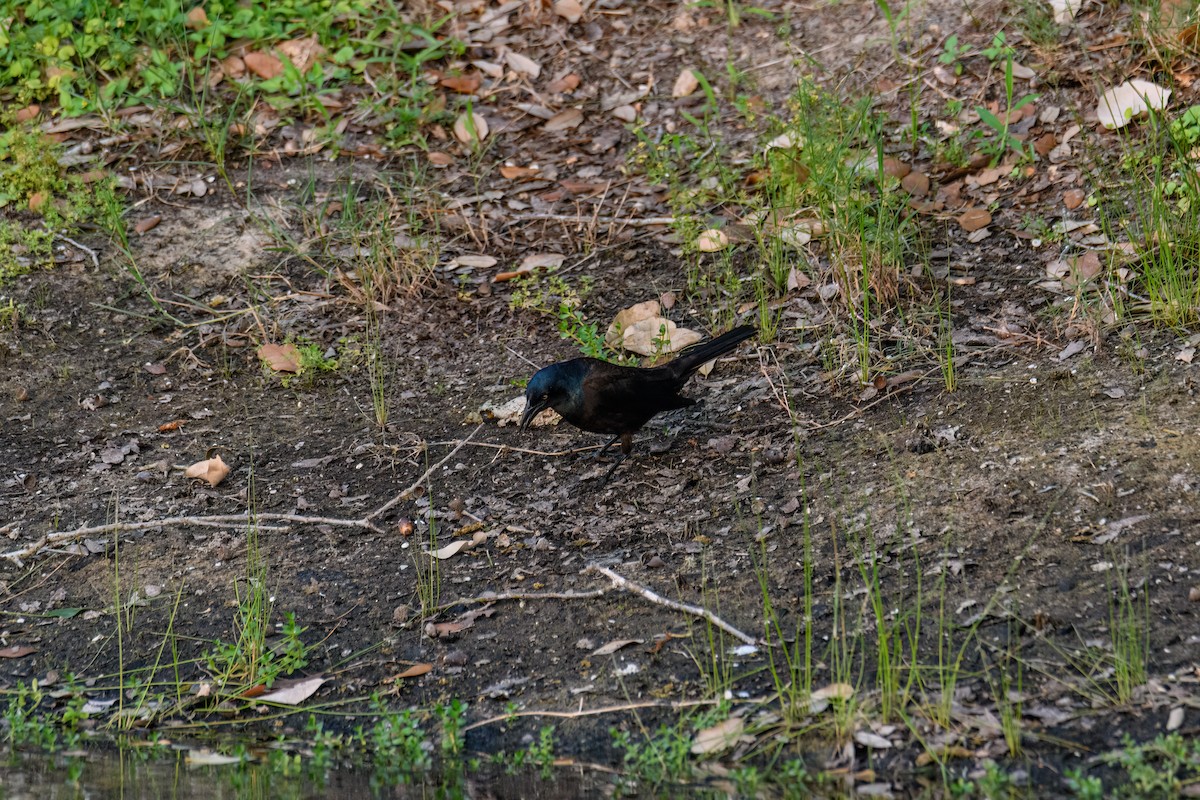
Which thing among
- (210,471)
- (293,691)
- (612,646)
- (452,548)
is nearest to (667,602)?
(612,646)

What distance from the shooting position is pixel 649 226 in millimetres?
6609

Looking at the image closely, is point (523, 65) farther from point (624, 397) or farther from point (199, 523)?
point (199, 523)

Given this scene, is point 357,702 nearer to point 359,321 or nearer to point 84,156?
point 359,321

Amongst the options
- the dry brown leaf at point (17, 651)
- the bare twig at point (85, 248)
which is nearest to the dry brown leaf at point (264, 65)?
the bare twig at point (85, 248)

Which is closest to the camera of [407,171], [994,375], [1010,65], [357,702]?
[357,702]

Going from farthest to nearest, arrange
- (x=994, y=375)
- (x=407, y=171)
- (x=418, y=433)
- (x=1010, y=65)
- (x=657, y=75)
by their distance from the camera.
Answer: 1. (x=657, y=75)
2. (x=407, y=171)
3. (x=1010, y=65)
4. (x=418, y=433)
5. (x=994, y=375)

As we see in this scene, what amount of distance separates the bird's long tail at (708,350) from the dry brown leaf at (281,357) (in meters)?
1.95

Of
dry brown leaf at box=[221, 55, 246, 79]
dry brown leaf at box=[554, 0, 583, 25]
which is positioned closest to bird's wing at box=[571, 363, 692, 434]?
dry brown leaf at box=[554, 0, 583, 25]

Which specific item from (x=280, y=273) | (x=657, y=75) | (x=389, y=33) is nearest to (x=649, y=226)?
(x=657, y=75)

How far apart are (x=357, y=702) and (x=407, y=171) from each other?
405 centimetres

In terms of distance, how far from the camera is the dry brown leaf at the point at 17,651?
427 centimetres

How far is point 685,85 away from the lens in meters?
7.51

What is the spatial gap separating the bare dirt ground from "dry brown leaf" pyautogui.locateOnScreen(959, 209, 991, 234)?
0.05 meters

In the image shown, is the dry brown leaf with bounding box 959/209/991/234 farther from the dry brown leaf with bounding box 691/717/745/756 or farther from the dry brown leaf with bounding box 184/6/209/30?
the dry brown leaf with bounding box 184/6/209/30
